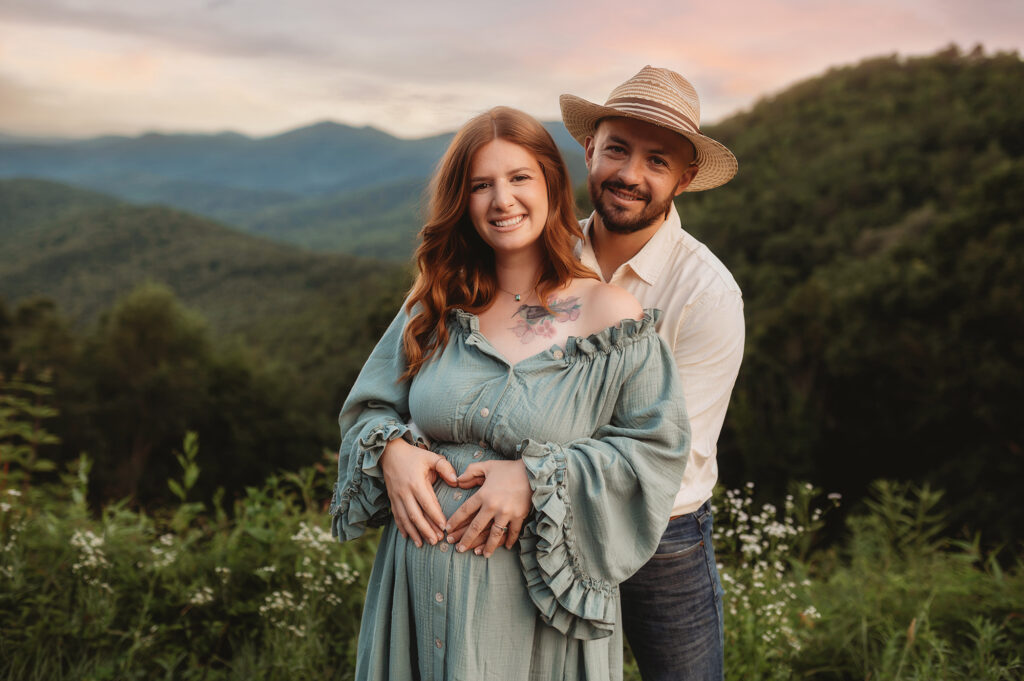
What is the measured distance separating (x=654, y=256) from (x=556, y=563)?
101 cm

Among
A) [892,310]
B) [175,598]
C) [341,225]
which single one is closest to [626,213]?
[175,598]

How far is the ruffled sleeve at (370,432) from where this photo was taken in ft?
6.16

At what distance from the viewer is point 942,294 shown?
55.9ft

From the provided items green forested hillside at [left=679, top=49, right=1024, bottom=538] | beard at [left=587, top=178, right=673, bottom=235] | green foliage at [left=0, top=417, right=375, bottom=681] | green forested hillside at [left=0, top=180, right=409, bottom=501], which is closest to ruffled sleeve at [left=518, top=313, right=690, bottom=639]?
beard at [left=587, top=178, right=673, bottom=235]

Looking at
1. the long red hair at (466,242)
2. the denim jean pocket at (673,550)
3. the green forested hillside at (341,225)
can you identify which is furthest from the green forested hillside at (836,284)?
the green forested hillside at (341,225)

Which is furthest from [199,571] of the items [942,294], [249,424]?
[249,424]

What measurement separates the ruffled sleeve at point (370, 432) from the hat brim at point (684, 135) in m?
0.92

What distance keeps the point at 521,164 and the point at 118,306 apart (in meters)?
42.6

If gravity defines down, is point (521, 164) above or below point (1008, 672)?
above

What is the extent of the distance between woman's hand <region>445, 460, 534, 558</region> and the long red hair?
43cm

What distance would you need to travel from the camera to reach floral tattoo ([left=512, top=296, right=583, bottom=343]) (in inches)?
75.1

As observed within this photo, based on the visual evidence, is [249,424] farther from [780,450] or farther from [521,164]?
[521,164]

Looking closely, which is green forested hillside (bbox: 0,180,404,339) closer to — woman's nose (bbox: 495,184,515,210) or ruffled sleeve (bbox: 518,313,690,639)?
woman's nose (bbox: 495,184,515,210)

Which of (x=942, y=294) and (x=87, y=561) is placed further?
(x=942, y=294)
